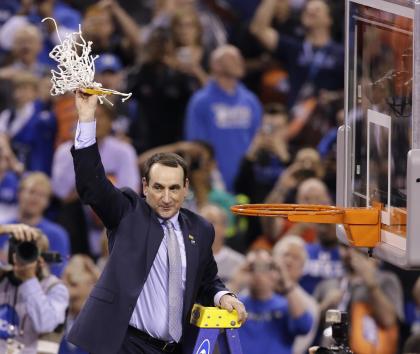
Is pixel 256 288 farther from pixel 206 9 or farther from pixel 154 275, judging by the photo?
pixel 154 275

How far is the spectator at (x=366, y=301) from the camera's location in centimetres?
1035

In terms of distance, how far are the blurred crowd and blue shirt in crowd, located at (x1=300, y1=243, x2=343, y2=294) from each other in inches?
0.5

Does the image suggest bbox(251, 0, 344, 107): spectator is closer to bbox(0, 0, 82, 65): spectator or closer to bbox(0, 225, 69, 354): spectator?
bbox(0, 0, 82, 65): spectator

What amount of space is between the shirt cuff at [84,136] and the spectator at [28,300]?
2.02 m

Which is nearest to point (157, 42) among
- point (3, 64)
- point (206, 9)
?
point (206, 9)

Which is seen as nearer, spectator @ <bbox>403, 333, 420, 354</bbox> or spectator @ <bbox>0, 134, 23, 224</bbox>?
spectator @ <bbox>403, 333, 420, 354</bbox>

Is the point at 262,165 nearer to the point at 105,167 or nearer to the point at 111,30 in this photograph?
the point at 105,167

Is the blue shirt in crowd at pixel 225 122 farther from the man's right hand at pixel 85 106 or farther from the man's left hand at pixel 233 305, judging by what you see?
the man's right hand at pixel 85 106

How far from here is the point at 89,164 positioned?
5.75 metres

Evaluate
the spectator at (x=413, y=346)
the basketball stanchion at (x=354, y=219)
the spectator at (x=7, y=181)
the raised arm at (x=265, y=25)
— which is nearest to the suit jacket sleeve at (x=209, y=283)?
the basketball stanchion at (x=354, y=219)

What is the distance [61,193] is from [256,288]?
1835 millimetres

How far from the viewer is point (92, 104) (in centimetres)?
583

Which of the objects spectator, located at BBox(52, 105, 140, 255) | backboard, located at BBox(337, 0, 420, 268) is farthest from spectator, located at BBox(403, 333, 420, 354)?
spectator, located at BBox(52, 105, 140, 255)

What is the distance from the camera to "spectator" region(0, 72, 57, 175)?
400 inches
